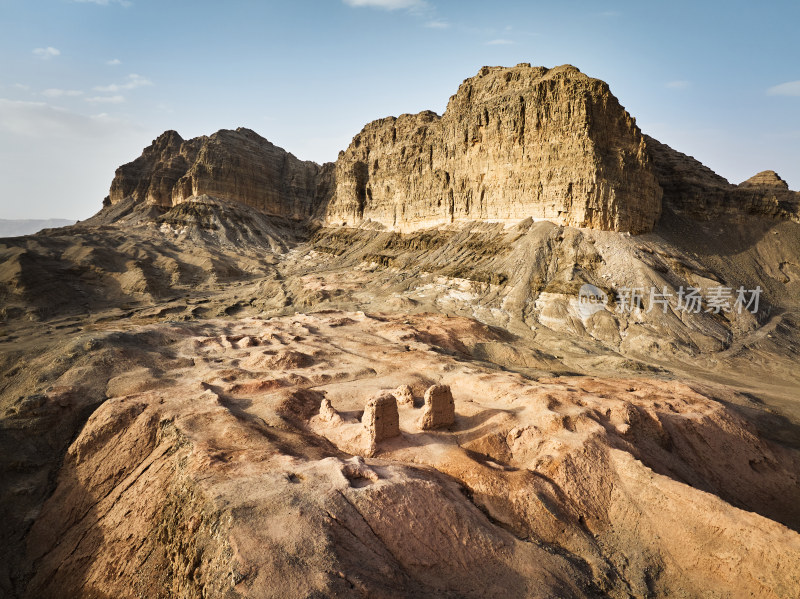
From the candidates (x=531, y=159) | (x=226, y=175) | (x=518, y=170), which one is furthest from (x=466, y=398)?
(x=226, y=175)

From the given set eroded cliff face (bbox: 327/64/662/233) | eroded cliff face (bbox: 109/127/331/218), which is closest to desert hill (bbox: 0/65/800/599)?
eroded cliff face (bbox: 327/64/662/233)

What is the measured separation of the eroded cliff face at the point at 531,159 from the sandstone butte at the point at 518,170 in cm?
11

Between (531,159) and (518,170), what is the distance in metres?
1.63

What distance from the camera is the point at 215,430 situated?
1077 centimetres

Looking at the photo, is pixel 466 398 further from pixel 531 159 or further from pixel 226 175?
pixel 226 175

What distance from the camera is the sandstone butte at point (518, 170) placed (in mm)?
35062

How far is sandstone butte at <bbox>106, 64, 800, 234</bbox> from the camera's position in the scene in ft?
115

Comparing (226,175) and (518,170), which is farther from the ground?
(226,175)

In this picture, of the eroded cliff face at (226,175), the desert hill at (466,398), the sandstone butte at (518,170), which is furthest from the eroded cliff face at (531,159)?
the eroded cliff face at (226,175)

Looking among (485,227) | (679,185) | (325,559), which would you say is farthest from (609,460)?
(679,185)

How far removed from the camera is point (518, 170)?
3969cm

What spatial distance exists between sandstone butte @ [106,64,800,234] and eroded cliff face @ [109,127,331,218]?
1.19 feet

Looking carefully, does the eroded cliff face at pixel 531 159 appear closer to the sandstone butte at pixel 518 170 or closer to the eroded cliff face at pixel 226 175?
the sandstone butte at pixel 518 170

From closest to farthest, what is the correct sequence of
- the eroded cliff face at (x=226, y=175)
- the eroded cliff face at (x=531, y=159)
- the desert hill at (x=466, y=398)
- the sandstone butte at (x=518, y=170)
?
the desert hill at (x=466, y=398)
the eroded cliff face at (x=531, y=159)
the sandstone butte at (x=518, y=170)
the eroded cliff face at (x=226, y=175)
